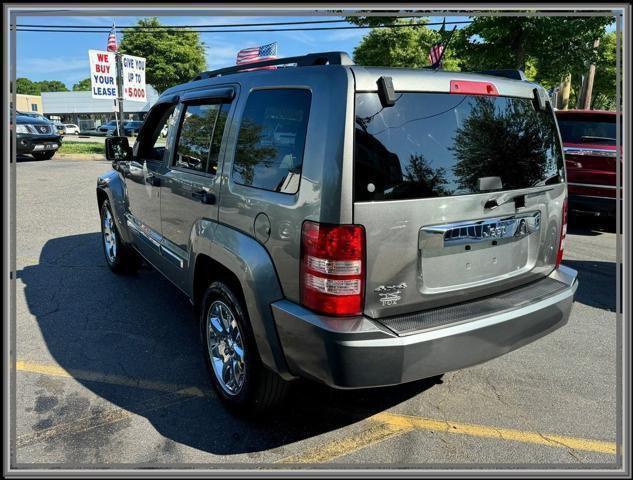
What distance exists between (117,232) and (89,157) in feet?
54.4

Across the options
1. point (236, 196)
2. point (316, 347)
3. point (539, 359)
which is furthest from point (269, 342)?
point (539, 359)

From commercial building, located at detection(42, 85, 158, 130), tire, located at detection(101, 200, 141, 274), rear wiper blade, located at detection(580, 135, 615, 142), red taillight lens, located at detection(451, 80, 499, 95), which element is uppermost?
commercial building, located at detection(42, 85, 158, 130)

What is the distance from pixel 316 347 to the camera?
2.29 metres

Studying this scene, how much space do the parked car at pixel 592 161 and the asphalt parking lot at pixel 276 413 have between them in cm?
328

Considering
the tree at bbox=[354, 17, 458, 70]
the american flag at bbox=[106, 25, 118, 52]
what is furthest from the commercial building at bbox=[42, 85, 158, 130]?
the american flag at bbox=[106, 25, 118, 52]

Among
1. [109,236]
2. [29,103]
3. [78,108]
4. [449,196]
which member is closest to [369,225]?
[449,196]

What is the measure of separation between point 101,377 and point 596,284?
200 inches

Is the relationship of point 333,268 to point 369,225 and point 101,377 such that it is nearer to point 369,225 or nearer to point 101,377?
point 369,225

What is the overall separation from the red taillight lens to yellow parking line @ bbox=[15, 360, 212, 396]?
7.88 ft

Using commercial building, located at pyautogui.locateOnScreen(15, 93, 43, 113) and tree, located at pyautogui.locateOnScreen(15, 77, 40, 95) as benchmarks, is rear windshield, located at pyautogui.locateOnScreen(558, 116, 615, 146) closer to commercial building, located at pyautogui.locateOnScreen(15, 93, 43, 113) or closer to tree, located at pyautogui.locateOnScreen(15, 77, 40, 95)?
commercial building, located at pyautogui.locateOnScreen(15, 93, 43, 113)

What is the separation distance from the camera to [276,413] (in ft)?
9.82

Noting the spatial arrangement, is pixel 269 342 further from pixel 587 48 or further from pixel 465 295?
pixel 587 48

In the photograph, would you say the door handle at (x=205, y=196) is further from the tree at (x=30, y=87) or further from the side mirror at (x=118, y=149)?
the tree at (x=30, y=87)

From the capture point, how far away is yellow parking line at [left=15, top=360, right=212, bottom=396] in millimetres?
3244
